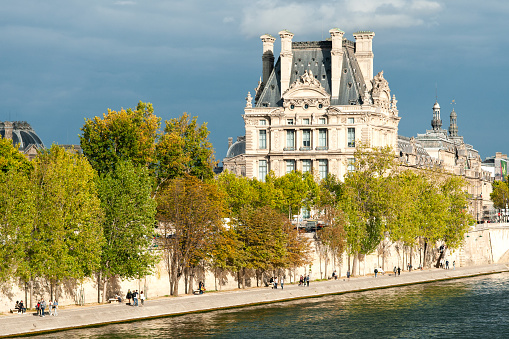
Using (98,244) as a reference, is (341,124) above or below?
above

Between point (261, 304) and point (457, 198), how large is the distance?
52.4 meters

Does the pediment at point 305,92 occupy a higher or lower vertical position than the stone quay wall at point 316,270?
higher

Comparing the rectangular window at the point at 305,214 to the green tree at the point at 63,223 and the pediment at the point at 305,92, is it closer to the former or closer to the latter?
the pediment at the point at 305,92

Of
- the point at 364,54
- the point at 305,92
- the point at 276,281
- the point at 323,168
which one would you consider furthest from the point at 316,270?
the point at 364,54

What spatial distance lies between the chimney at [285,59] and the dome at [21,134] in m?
40.2

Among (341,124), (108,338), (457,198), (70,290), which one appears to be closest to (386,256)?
(457,198)

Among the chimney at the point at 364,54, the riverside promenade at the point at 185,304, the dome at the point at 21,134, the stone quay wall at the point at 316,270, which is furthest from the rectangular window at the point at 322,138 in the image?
the dome at the point at 21,134

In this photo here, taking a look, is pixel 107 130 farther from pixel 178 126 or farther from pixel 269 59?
pixel 269 59

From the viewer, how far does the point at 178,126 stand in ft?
367

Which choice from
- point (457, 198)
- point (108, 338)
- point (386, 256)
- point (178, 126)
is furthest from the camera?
point (457, 198)

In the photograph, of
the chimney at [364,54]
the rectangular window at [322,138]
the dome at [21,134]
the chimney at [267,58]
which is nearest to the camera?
the rectangular window at [322,138]

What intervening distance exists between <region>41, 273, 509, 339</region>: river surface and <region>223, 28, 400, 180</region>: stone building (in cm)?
4968

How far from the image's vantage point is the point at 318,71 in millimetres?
154625

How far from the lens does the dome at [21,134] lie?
15625 centimetres
